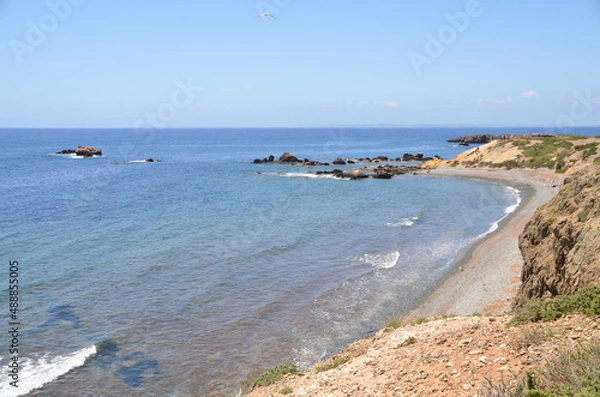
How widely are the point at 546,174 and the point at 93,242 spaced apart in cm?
5778

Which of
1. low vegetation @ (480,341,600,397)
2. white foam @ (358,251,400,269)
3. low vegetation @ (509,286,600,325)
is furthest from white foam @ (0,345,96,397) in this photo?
white foam @ (358,251,400,269)

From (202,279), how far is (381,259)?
1107 cm

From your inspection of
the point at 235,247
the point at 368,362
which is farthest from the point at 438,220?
the point at 368,362

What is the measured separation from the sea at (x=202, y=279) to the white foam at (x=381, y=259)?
12 cm

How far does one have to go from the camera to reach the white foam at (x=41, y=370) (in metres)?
14.6

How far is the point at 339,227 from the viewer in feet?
125

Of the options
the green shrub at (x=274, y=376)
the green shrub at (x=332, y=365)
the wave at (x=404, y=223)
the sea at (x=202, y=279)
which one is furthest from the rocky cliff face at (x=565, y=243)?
the wave at (x=404, y=223)

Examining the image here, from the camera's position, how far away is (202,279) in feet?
82.6

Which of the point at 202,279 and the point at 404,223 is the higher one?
the point at 404,223

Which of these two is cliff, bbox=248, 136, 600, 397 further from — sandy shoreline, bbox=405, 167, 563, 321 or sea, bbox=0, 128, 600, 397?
sea, bbox=0, 128, 600, 397

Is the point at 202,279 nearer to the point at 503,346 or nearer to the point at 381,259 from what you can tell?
the point at 381,259

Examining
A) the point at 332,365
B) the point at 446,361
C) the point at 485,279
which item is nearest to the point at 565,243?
the point at 446,361

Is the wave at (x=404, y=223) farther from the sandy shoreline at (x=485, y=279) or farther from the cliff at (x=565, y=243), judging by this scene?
the cliff at (x=565, y=243)

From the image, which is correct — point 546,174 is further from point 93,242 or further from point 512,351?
point 512,351
